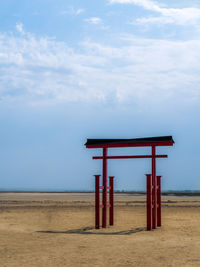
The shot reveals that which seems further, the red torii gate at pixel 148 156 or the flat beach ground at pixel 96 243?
the red torii gate at pixel 148 156

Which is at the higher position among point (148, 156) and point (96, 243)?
point (148, 156)

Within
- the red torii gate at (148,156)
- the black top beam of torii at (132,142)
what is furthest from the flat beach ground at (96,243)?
the black top beam of torii at (132,142)

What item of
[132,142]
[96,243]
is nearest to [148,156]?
[132,142]

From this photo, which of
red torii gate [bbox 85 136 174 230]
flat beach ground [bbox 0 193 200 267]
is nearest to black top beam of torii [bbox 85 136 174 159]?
red torii gate [bbox 85 136 174 230]

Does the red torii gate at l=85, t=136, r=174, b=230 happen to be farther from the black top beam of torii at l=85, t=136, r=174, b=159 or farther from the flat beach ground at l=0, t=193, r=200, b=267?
the flat beach ground at l=0, t=193, r=200, b=267

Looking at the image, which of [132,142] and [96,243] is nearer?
[96,243]

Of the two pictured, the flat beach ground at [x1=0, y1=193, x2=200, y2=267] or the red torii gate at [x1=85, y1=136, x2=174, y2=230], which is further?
the red torii gate at [x1=85, y1=136, x2=174, y2=230]

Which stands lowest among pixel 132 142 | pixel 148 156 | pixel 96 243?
pixel 96 243

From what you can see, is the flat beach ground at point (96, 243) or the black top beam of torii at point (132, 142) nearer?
the flat beach ground at point (96, 243)

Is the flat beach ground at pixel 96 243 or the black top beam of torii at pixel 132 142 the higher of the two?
the black top beam of torii at pixel 132 142

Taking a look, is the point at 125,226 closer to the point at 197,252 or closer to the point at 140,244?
the point at 140,244

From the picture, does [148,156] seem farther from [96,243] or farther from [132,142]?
[96,243]

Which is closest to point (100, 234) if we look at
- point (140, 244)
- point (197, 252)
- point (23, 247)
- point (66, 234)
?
point (66, 234)

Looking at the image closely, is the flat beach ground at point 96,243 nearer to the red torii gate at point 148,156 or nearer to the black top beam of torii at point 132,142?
the red torii gate at point 148,156
